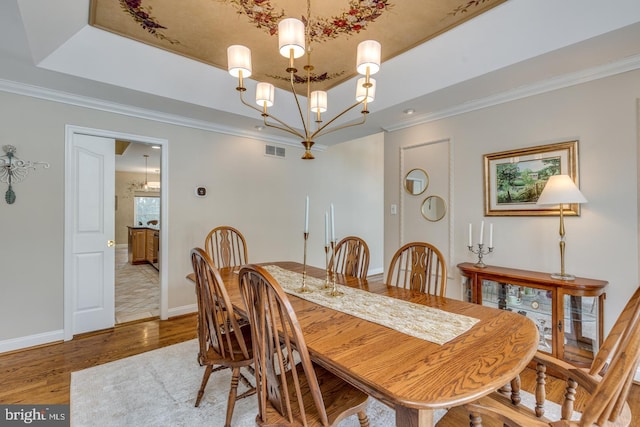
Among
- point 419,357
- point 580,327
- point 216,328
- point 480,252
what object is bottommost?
point 580,327

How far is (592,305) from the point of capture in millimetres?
2186

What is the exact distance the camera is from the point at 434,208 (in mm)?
3336

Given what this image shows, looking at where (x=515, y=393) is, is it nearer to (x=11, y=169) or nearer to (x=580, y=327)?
(x=580, y=327)

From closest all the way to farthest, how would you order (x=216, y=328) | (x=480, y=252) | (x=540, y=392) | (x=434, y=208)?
(x=540, y=392) → (x=216, y=328) → (x=480, y=252) → (x=434, y=208)

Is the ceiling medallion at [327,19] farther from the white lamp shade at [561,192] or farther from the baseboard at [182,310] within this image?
the baseboard at [182,310]

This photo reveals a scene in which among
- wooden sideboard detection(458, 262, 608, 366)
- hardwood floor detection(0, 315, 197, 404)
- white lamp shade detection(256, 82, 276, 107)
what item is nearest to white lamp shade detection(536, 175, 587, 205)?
wooden sideboard detection(458, 262, 608, 366)

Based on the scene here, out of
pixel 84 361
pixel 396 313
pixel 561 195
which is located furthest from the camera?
pixel 84 361

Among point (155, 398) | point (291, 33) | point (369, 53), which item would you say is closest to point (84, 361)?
point (155, 398)

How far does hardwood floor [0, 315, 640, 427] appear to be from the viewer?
198cm

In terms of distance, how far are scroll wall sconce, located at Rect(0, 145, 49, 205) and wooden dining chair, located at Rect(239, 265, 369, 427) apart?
2828mm

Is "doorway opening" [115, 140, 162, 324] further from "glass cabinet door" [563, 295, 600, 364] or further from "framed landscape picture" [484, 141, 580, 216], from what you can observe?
"glass cabinet door" [563, 295, 600, 364]

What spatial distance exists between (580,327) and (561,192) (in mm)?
1011

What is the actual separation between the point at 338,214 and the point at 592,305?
3.54m

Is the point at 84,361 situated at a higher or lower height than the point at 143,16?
lower
